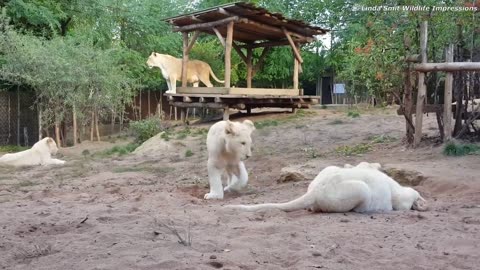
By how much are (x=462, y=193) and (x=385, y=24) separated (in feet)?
16.6

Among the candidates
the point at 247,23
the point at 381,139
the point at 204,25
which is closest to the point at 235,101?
the point at 247,23

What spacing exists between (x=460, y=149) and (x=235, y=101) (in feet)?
28.1

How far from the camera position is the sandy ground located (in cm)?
358

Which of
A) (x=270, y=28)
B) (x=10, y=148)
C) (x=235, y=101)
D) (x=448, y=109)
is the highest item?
(x=270, y=28)

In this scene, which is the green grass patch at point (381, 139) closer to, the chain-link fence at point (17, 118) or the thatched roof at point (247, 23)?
the thatched roof at point (247, 23)

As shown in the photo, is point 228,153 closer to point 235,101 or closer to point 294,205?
point 294,205

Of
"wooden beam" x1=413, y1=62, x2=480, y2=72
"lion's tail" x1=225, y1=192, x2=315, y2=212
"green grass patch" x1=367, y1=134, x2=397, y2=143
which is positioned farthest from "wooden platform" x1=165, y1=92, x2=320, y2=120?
"lion's tail" x1=225, y1=192, x2=315, y2=212

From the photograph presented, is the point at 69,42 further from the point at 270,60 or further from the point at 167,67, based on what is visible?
the point at 270,60

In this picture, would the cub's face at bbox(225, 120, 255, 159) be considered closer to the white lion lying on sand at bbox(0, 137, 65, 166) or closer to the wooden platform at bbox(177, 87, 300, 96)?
the white lion lying on sand at bbox(0, 137, 65, 166)

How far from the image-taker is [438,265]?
344 centimetres

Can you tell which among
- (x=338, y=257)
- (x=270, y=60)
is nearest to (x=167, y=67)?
(x=270, y=60)

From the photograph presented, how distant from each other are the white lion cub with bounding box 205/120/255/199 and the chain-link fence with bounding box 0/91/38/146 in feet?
42.9

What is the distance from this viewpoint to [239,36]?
19.0m

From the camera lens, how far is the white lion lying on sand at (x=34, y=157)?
1183 cm
